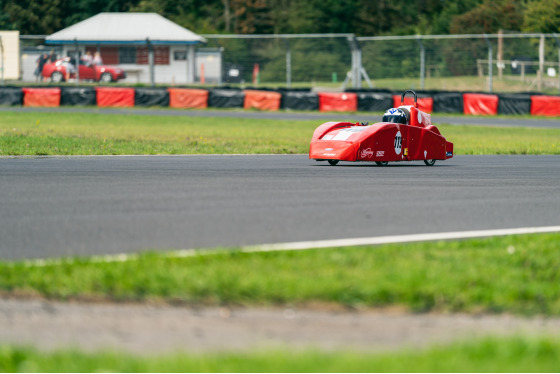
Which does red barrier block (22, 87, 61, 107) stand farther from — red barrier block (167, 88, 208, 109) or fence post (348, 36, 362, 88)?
fence post (348, 36, 362, 88)

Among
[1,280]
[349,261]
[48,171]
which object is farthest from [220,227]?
[48,171]

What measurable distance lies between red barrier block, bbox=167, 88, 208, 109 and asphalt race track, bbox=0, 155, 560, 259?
21.6 meters

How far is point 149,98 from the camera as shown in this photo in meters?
37.5

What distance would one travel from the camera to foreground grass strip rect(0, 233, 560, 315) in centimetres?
607

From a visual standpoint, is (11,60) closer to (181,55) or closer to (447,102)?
(181,55)

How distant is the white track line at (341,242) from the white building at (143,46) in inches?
1943

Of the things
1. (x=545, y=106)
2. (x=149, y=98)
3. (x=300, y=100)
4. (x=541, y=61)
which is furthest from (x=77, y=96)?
(x=541, y=61)

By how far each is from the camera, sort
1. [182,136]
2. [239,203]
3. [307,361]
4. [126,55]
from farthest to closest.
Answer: [126,55], [182,136], [239,203], [307,361]

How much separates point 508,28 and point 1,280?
6869 cm

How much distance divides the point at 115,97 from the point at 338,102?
28.8ft

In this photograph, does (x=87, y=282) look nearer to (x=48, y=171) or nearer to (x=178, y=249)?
(x=178, y=249)

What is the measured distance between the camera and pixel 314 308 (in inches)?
234

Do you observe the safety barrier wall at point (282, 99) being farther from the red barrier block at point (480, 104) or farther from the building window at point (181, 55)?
the building window at point (181, 55)

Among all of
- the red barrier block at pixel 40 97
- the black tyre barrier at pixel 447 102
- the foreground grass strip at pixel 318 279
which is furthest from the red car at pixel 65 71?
the foreground grass strip at pixel 318 279
